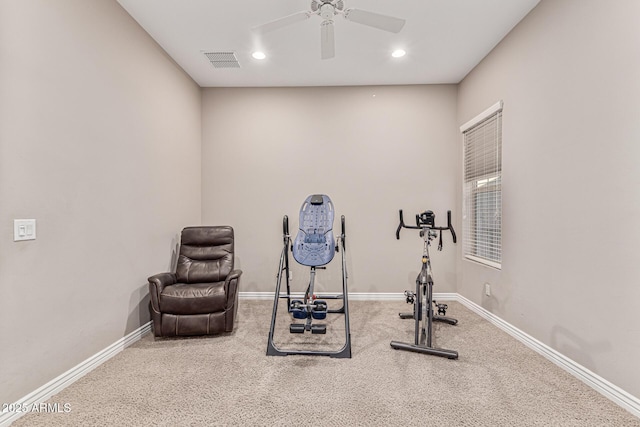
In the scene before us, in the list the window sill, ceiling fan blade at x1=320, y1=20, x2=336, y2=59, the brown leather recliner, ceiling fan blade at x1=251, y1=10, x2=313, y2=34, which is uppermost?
ceiling fan blade at x1=251, y1=10, x2=313, y2=34

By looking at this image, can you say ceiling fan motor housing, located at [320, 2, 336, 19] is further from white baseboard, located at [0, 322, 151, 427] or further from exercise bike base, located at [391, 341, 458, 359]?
white baseboard, located at [0, 322, 151, 427]

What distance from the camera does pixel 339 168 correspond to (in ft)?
13.9

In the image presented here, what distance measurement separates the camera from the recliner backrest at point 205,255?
3.29 metres

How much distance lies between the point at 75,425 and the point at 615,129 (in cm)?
369

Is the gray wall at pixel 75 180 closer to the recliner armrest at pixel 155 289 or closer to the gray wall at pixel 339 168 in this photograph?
the recliner armrest at pixel 155 289

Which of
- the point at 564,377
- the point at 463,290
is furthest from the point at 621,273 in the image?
the point at 463,290

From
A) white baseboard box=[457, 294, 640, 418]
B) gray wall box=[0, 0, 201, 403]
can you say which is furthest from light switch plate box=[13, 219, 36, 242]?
white baseboard box=[457, 294, 640, 418]

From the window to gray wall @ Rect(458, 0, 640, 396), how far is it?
19 cm

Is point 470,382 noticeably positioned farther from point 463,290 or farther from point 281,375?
point 463,290

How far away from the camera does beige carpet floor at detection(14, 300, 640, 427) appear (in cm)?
175

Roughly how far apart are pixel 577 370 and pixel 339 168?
315 centimetres

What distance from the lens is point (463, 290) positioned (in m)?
4.01

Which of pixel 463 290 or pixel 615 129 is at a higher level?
pixel 615 129

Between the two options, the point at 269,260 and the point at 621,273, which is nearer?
the point at 621,273
